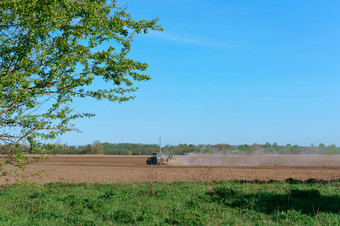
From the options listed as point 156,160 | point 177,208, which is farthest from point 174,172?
point 177,208

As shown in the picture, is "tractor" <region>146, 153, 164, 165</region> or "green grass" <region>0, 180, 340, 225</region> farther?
"tractor" <region>146, 153, 164, 165</region>

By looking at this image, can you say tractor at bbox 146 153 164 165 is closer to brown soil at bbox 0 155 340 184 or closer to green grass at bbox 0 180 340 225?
brown soil at bbox 0 155 340 184

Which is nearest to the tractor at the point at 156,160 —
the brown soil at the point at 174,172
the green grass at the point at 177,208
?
the brown soil at the point at 174,172

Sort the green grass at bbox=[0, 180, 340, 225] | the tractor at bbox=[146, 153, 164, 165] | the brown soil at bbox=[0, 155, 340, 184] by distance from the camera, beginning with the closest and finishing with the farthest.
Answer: the green grass at bbox=[0, 180, 340, 225] → the brown soil at bbox=[0, 155, 340, 184] → the tractor at bbox=[146, 153, 164, 165]

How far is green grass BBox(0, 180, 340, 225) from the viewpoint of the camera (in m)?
10.4

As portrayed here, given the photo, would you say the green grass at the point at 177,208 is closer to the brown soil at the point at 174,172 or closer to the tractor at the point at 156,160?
the brown soil at the point at 174,172

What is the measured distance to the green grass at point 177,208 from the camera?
411 inches

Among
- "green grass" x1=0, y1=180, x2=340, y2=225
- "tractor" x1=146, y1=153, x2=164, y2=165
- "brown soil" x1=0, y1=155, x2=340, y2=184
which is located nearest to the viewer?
"green grass" x1=0, y1=180, x2=340, y2=225

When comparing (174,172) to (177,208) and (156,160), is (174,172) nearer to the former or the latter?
(156,160)

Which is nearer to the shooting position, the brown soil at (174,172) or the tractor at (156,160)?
the brown soil at (174,172)

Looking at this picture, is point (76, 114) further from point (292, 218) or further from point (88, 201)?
point (292, 218)

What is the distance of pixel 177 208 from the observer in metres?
11.6

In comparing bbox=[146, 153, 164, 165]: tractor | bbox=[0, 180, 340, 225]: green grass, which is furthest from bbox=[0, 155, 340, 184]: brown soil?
bbox=[146, 153, 164, 165]: tractor

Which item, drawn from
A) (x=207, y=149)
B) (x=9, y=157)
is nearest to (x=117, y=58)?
(x=9, y=157)
